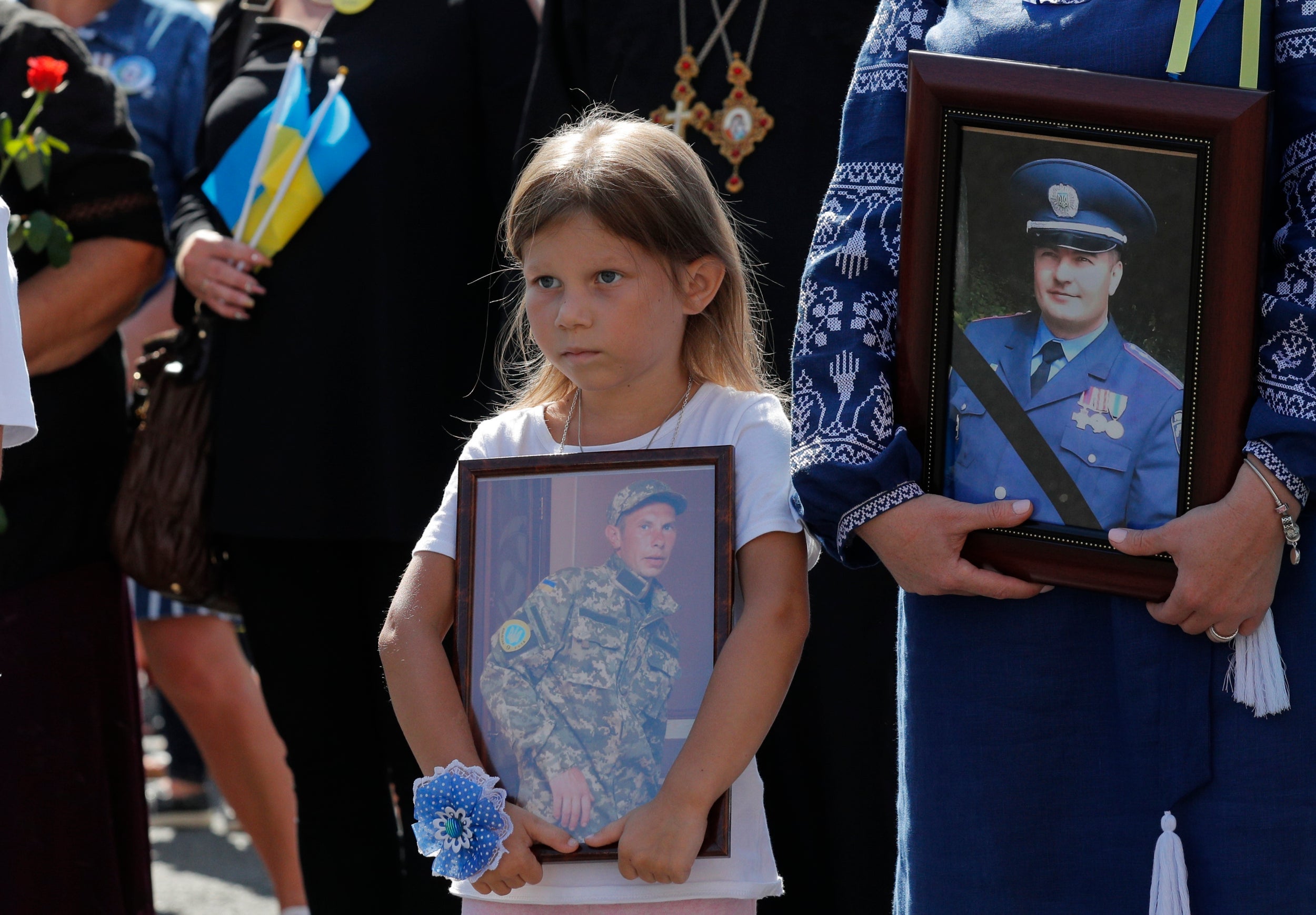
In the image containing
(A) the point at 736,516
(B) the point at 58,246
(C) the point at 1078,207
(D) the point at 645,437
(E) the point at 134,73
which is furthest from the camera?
(E) the point at 134,73

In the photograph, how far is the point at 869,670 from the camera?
271 centimetres

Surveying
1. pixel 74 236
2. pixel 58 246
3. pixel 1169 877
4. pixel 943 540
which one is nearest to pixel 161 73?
pixel 74 236

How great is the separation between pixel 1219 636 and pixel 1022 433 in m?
0.32

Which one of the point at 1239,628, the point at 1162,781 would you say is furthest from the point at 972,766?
the point at 1239,628

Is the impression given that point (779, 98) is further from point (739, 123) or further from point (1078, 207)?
point (1078, 207)

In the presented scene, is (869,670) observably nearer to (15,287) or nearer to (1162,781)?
(1162,781)

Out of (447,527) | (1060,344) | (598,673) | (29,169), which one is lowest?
(598,673)

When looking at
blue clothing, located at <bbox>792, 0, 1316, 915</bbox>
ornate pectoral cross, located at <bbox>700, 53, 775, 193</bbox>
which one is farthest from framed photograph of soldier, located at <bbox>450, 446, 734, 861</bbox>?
ornate pectoral cross, located at <bbox>700, 53, 775, 193</bbox>

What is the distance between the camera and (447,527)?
2176 millimetres

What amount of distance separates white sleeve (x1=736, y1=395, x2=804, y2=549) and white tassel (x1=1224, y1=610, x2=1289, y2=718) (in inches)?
21.6

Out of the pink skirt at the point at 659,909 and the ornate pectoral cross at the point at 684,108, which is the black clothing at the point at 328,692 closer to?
the ornate pectoral cross at the point at 684,108

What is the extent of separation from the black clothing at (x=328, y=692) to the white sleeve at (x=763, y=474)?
3.76 ft

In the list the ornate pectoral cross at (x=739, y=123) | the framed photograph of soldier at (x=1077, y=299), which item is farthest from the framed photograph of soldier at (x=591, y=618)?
the ornate pectoral cross at (x=739, y=123)

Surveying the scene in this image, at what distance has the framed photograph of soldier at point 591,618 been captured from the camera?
199 centimetres
